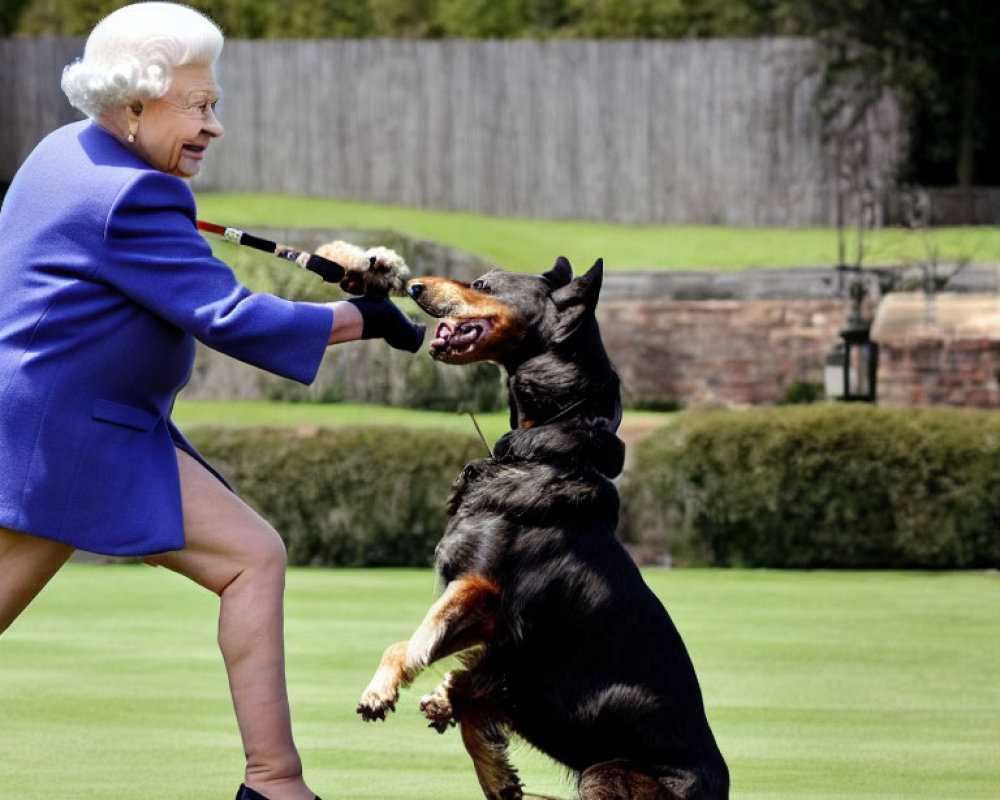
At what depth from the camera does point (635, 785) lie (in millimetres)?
4461

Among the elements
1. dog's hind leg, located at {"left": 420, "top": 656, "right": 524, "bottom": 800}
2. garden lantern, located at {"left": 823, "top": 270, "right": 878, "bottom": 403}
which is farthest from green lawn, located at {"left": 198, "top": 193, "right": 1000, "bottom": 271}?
dog's hind leg, located at {"left": 420, "top": 656, "right": 524, "bottom": 800}

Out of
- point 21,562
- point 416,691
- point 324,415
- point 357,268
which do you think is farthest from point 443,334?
point 324,415

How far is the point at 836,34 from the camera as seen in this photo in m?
26.1

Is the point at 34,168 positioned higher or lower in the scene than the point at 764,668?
higher

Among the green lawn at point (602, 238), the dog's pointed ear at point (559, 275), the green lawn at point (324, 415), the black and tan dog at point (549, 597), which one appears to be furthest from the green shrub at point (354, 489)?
the black and tan dog at point (549, 597)

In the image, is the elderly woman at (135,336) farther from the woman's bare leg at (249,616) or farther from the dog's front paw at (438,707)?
the dog's front paw at (438,707)

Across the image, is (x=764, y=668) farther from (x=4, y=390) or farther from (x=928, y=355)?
(x=928, y=355)

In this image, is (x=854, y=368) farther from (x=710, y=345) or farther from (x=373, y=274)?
(x=373, y=274)

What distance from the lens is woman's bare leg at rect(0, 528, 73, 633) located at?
455 centimetres

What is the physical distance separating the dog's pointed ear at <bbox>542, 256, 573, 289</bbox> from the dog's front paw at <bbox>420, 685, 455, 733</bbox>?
38.3 inches

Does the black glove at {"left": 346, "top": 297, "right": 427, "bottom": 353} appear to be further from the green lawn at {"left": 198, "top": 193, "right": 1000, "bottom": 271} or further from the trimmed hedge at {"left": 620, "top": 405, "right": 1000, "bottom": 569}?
the green lawn at {"left": 198, "top": 193, "right": 1000, "bottom": 271}

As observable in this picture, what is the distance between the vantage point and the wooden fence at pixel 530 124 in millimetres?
25812

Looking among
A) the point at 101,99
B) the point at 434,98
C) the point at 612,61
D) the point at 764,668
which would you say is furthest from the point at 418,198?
the point at 101,99

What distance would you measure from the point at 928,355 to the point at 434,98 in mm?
10650
